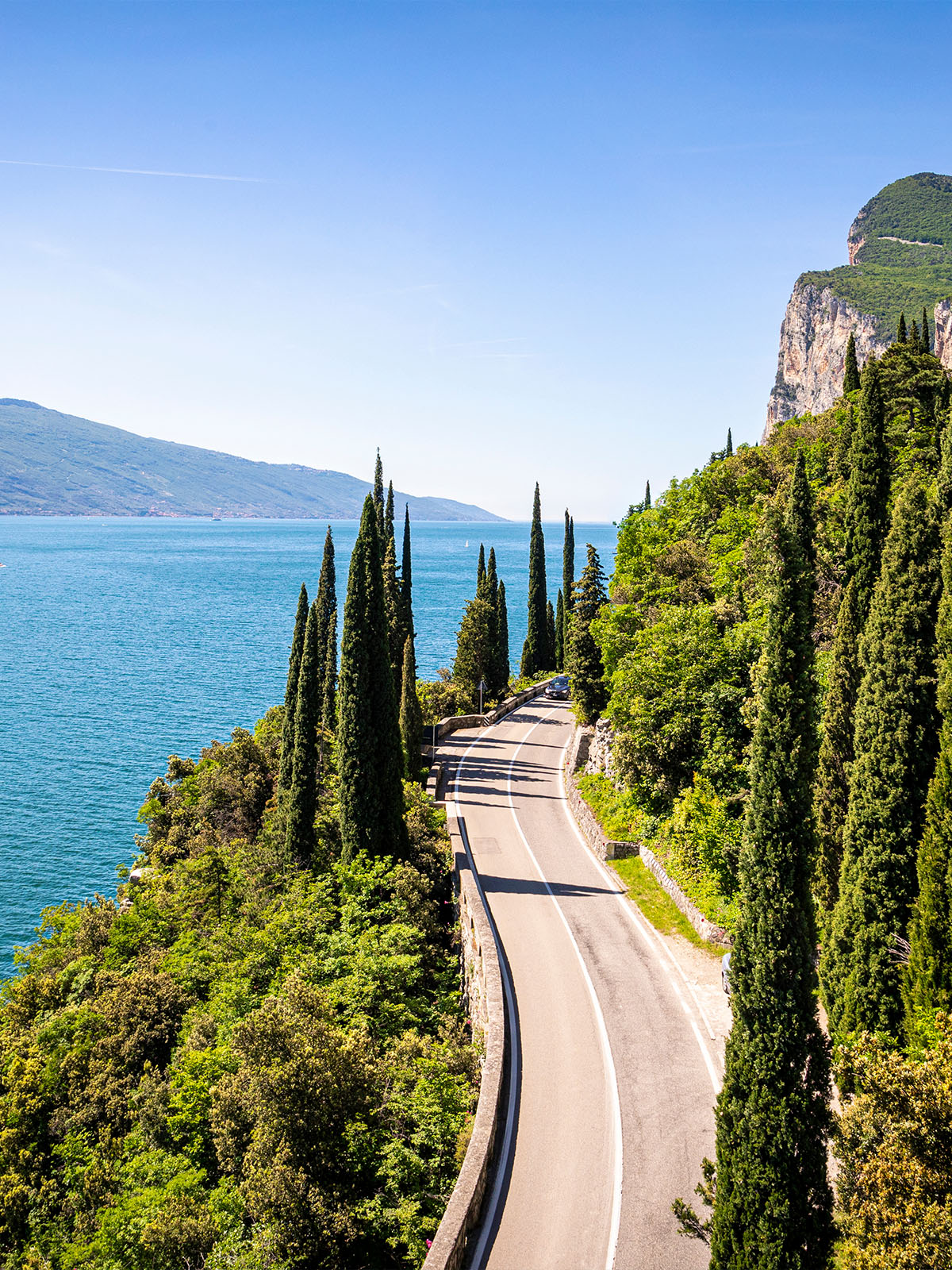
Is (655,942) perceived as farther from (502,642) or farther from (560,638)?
(560,638)

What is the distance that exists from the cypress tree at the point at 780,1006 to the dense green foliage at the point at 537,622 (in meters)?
52.3

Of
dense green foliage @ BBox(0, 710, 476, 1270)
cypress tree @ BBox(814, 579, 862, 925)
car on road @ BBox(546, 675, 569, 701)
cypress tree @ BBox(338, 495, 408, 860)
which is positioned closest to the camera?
dense green foliage @ BBox(0, 710, 476, 1270)

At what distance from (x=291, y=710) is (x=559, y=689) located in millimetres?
27655

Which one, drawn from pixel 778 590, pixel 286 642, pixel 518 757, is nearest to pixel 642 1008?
pixel 778 590

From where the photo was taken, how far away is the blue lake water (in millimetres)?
39750

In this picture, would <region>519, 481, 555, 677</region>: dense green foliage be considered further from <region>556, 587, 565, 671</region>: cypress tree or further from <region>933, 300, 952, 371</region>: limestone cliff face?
<region>933, 300, 952, 371</region>: limestone cliff face

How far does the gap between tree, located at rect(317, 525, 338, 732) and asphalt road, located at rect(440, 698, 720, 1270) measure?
1147 cm

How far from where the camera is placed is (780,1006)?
10.3 meters

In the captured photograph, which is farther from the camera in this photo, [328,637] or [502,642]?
[502,642]

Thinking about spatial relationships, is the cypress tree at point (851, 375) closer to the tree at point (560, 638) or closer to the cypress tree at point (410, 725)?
the tree at point (560, 638)

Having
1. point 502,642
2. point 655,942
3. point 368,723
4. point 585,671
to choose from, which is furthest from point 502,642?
point 655,942

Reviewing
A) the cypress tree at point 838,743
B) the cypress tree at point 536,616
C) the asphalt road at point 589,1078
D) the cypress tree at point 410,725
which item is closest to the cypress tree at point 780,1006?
the asphalt road at point 589,1078

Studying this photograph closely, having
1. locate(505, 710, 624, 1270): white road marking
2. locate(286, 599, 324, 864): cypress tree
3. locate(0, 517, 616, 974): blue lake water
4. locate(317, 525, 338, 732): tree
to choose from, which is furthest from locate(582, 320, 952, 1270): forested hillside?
locate(0, 517, 616, 974): blue lake water

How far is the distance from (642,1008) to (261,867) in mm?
14475
